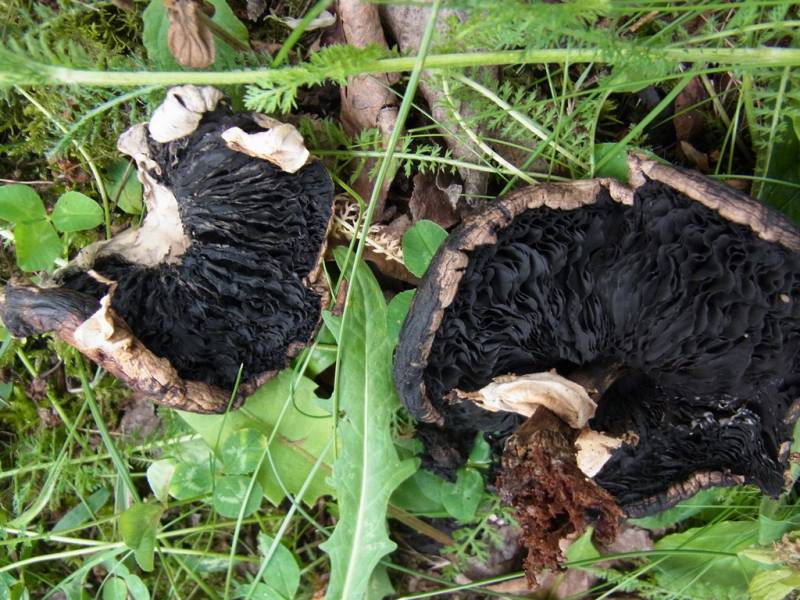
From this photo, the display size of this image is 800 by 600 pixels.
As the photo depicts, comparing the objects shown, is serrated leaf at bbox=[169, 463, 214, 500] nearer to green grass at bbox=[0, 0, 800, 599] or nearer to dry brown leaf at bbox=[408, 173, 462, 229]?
green grass at bbox=[0, 0, 800, 599]

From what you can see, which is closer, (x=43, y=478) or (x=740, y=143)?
(x=740, y=143)

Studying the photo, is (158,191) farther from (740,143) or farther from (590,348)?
(740,143)

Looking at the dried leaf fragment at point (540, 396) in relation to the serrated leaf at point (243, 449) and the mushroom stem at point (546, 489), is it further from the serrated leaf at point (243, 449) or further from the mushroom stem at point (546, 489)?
the serrated leaf at point (243, 449)

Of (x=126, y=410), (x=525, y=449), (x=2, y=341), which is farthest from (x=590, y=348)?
(x=2, y=341)

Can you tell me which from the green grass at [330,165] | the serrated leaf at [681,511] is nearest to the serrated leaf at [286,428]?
the green grass at [330,165]

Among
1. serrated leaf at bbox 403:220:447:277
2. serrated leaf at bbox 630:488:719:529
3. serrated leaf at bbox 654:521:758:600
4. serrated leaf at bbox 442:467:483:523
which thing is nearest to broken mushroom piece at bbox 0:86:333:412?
serrated leaf at bbox 403:220:447:277
